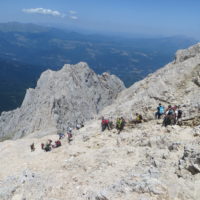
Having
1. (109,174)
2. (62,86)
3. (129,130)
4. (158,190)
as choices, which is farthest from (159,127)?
(62,86)

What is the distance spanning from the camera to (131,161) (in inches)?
908

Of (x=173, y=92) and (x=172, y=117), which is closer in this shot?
(x=172, y=117)

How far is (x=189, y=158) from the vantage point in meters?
18.9

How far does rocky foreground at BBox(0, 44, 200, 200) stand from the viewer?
18.2m

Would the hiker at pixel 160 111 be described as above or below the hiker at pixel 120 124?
above

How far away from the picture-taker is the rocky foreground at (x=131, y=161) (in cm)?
1822

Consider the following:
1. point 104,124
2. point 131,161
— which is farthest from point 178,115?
point 104,124

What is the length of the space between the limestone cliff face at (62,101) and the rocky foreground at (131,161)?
59.4 m

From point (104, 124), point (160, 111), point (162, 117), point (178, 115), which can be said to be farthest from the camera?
point (104, 124)

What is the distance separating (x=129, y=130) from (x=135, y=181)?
521 inches

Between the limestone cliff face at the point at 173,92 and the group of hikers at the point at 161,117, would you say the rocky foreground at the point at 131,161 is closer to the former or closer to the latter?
the limestone cliff face at the point at 173,92

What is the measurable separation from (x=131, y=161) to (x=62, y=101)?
278 feet

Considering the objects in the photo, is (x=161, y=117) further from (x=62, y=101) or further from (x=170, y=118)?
(x=62, y=101)

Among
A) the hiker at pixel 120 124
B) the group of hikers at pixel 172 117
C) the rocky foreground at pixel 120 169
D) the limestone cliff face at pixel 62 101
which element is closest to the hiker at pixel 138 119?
the rocky foreground at pixel 120 169
